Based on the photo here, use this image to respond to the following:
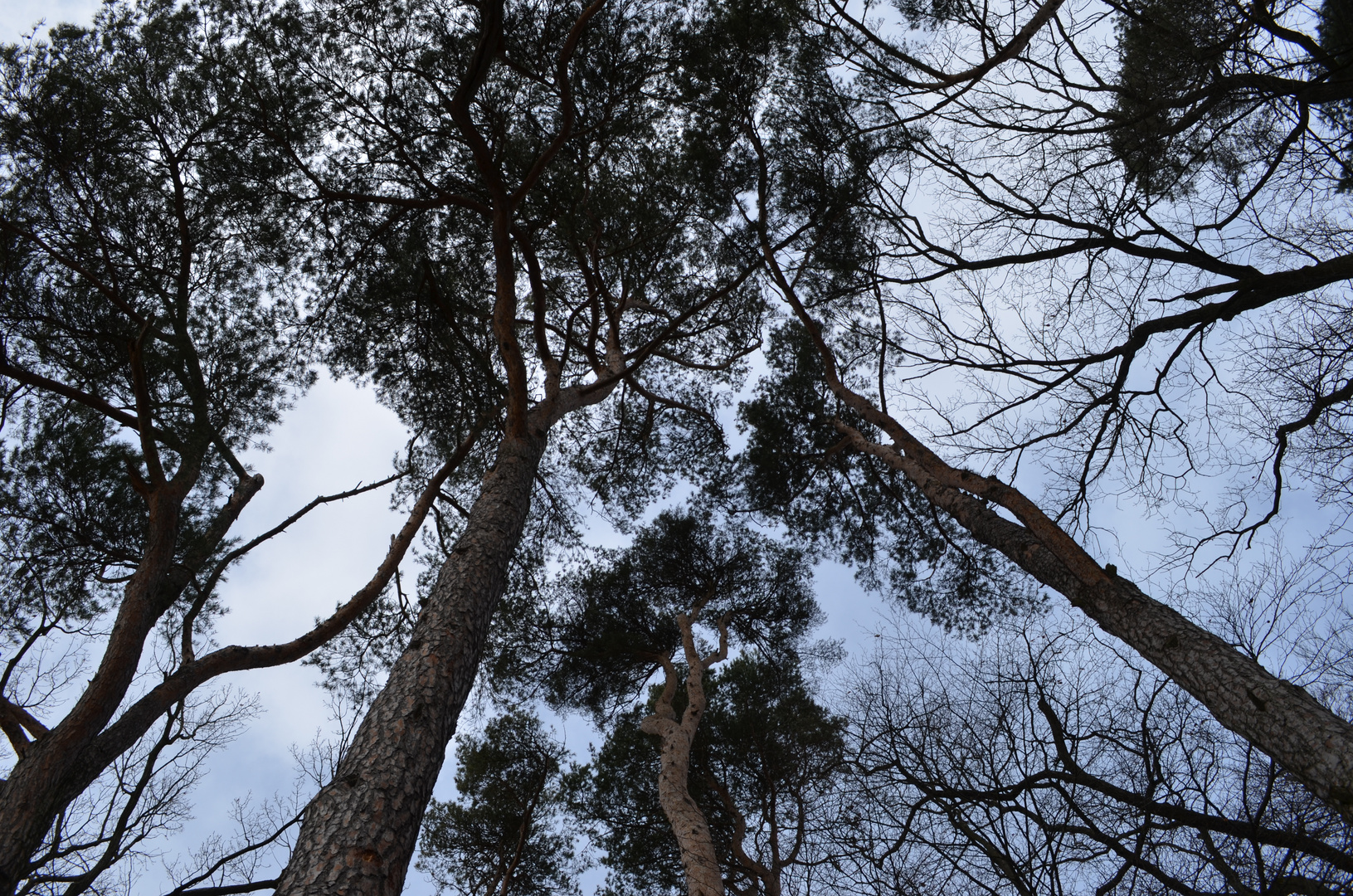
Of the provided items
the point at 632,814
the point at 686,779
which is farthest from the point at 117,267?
the point at 632,814

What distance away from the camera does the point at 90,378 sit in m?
5.80

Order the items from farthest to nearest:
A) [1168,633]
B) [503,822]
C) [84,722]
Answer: [503,822], [84,722], [1168,633]

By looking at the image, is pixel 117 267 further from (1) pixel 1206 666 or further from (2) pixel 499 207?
(1) pixel 1206 666

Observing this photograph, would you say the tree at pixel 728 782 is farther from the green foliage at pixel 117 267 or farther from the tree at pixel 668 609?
the green foliage at pixel 117 267

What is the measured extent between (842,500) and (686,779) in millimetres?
3557

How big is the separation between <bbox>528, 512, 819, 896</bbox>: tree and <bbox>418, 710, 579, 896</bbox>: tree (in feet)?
2.27

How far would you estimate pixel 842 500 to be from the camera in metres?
8.01

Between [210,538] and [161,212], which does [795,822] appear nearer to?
[210,538]

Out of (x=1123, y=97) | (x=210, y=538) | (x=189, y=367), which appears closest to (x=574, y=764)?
(x=210, y=538)

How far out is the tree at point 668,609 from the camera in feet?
27.2

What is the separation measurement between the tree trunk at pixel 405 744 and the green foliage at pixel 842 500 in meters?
4.14

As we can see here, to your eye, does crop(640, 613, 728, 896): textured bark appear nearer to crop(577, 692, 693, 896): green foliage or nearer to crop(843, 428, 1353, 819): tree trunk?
crop(577, 692, 693, 896): green foliage

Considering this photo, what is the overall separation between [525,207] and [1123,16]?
495cm

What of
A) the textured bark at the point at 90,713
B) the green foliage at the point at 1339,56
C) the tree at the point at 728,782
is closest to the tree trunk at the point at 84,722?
the textured bark at the point at 90,713
